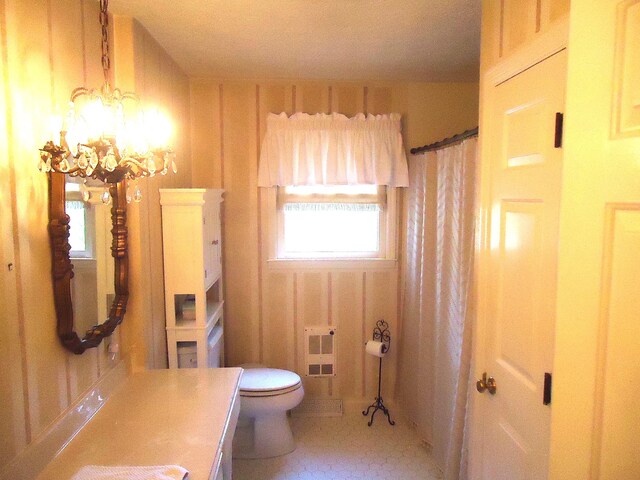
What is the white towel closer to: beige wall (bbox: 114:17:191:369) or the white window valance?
beige wall (bbox: 114:17:191:369)

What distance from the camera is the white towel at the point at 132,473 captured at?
1.19 m

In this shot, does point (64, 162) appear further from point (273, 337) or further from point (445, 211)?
point (273, 337)

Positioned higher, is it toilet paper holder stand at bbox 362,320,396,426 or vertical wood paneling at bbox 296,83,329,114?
vertical wood paneling at bbox 296,83,329,114

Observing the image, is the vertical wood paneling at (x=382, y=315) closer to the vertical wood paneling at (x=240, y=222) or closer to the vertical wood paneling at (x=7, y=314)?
the vertical wood paneling at (x=240, y=222)

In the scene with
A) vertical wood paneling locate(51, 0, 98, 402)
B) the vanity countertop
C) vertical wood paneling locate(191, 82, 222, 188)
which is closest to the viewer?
the vanity countertop

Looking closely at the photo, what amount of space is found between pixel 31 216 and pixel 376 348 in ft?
7.57

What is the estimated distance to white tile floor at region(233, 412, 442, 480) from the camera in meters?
2.47

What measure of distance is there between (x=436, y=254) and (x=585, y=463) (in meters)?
1.85

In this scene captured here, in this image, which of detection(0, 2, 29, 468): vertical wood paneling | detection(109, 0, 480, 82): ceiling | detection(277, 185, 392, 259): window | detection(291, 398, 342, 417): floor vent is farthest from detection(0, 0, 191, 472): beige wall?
detection(291, 398, 342, 417): floor vent

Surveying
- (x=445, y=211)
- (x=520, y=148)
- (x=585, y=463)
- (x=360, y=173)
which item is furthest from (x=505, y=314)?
(x=360, y=173)

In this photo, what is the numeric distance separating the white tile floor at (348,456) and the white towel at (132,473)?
1369 mm

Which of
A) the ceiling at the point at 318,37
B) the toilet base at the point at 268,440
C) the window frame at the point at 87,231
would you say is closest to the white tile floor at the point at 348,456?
the toilet base at the point at 268,440

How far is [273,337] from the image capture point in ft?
10.4

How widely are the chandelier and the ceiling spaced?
2.22ft
